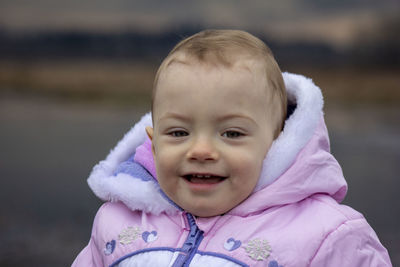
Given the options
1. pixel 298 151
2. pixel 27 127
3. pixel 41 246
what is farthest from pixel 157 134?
pixel 27 127

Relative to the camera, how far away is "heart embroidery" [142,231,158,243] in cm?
192

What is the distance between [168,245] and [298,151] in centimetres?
48

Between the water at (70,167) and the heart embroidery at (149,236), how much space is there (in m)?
2.82

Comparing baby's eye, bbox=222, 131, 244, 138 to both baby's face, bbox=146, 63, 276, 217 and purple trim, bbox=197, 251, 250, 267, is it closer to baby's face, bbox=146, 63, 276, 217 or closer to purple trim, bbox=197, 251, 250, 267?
baby's face, bbox=146, 63, 276, 217

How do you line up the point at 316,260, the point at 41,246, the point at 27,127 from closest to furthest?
1. the point at 316,260
2. the point at 41,246
3. the point at 27,127

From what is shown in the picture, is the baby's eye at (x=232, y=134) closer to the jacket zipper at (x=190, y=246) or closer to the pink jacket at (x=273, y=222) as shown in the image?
the pink jacket at (x=273, y=222)

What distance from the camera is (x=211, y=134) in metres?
1.83

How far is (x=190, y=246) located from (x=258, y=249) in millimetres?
208

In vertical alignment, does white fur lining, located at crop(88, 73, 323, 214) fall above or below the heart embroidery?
above

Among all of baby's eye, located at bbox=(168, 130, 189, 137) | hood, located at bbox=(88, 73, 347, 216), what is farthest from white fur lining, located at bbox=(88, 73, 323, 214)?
baby's eye, located at bbox=(168, 130, 189, 137)

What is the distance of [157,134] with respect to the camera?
1932 mm

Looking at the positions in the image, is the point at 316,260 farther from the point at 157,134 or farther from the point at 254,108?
the point at 157,134

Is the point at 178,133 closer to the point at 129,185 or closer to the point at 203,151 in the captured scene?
the point at 203,151

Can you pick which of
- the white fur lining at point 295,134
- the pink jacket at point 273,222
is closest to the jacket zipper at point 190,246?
the pink jacket at point 273,222
